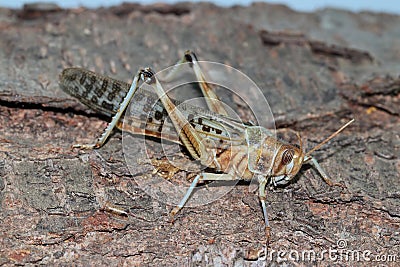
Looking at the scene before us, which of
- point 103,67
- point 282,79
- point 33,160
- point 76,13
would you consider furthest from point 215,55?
point 33,160

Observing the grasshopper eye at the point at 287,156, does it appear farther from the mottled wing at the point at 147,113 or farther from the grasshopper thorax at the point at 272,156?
the mottled wing at the point at 147,113

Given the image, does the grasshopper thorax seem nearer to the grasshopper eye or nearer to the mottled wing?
the grasshopper eye

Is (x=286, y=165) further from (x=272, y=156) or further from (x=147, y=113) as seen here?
(x=147, y=113)

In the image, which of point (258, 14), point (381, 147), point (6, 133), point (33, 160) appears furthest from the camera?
point (258, 14)

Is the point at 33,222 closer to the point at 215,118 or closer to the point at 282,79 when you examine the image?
the point at 215,118

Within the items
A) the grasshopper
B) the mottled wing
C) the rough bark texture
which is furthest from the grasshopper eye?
the mottled wing

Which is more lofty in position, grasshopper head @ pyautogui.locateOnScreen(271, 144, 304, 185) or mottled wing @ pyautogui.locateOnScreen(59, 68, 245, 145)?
mottled wing @ pyautogui.locateOnScreen(59, 68, 245, 145)

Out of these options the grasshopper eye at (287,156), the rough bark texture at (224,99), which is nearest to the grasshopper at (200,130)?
the grasshopper eye at (287,156)
